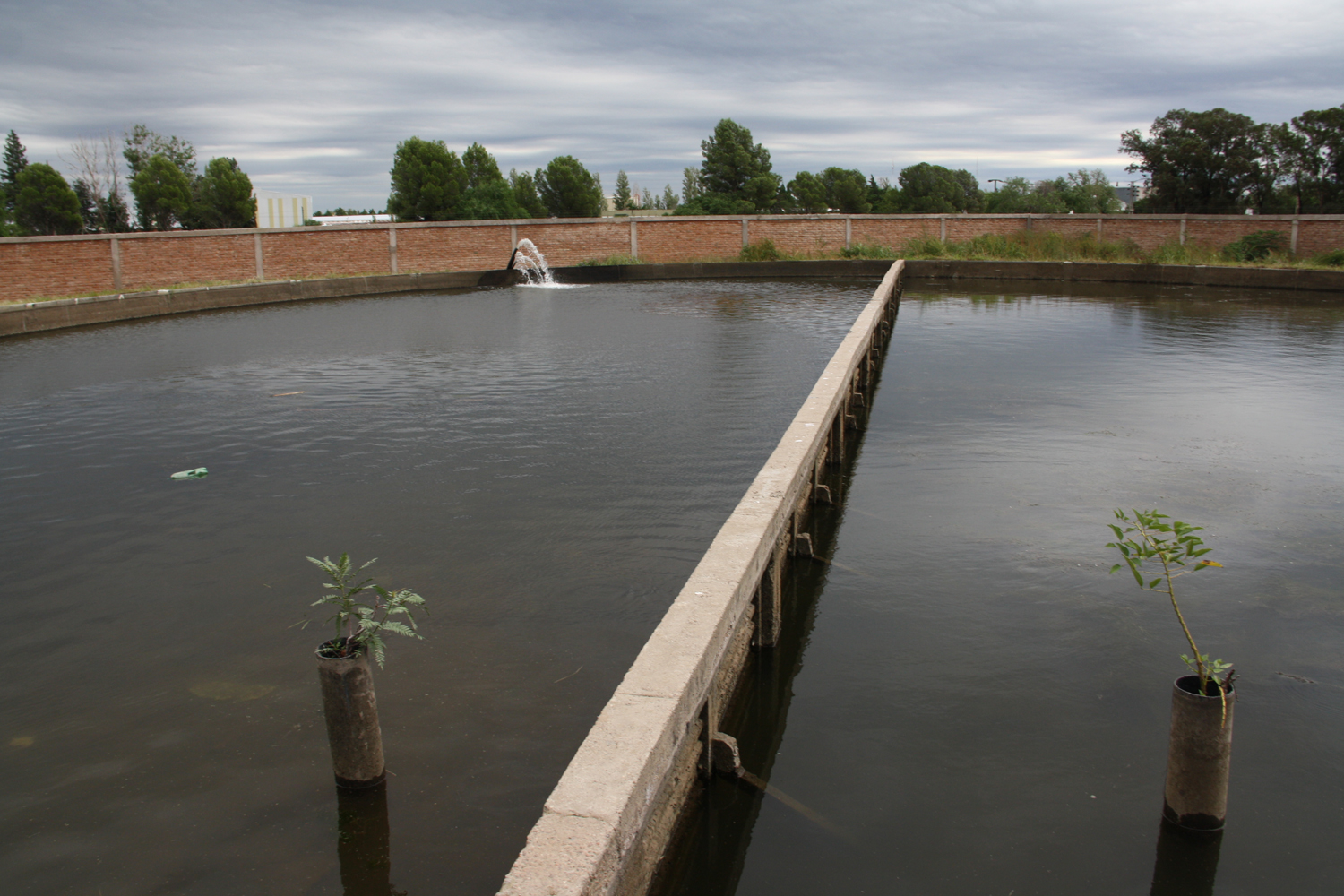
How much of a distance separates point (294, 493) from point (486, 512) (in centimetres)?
169

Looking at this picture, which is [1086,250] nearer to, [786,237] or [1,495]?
[786,237]

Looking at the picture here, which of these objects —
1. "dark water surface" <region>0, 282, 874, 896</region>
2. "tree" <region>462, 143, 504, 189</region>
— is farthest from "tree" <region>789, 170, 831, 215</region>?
"dark water surface" <region>0, 282, 874, 896</region>

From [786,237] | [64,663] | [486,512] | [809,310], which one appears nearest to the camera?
[64,663]

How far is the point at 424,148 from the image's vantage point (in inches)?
2746

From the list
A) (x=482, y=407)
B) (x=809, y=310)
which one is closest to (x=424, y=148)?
(x=809, y=310)

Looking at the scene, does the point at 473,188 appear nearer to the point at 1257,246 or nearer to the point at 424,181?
the point at 424,181

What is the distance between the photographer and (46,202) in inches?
2104

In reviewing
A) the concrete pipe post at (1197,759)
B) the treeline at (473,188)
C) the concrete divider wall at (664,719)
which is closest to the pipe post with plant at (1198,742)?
the concrete pipe post at (1197,759)

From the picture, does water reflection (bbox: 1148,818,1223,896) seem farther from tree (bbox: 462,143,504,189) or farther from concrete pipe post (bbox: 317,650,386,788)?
tree (bbox: 462,143,504,189)

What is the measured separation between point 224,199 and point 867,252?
4731cm

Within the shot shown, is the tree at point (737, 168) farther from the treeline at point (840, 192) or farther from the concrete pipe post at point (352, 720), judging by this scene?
the concrete pipe post at point (352, 720)

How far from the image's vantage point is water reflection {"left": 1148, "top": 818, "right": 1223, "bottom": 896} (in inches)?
133

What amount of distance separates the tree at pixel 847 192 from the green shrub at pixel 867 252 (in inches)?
2635

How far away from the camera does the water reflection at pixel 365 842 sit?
3334 millimetres
